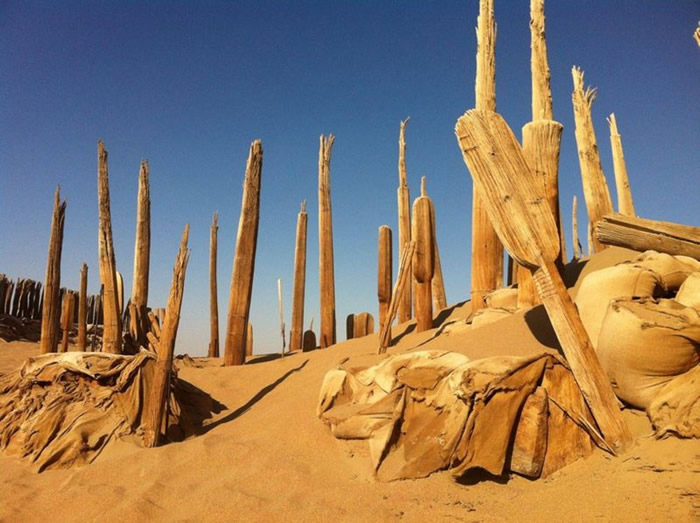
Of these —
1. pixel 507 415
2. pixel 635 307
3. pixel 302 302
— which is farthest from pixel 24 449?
pixel 302 302

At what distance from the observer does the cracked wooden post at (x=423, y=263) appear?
7746 mm

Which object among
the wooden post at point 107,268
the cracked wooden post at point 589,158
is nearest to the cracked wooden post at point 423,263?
the cracked wooden post at point 589,158

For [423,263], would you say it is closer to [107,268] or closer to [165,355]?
[165,355]

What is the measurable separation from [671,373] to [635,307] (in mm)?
470

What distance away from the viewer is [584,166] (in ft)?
29.3

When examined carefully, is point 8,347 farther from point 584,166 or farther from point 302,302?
point 584,166

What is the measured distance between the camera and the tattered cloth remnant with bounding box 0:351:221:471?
188 inches

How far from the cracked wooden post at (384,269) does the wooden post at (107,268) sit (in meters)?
4.53

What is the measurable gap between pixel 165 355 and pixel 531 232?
13.2 feet

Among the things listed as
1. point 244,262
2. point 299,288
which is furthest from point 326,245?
point 244,262

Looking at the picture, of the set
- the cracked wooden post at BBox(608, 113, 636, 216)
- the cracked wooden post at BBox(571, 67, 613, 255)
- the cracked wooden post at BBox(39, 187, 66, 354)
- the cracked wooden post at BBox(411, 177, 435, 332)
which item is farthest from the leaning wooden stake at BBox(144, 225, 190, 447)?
the cracked wooden post at BBox(608, 113, 636, 216)

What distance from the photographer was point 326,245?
10977 mm

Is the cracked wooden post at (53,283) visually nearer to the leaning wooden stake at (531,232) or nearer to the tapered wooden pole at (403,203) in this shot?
the tapered wooden pole at (403,203)

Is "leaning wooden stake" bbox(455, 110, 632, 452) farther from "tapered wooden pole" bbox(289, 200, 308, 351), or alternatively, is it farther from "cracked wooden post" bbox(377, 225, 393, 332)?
"tapered wooden pole" bbox(289, 200, 308, 351)
